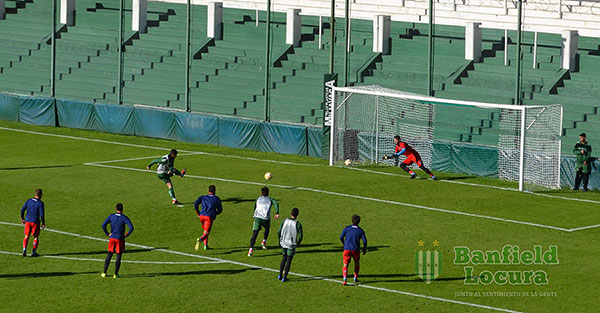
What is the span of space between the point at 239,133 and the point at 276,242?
16797mm

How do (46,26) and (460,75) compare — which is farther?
(46,26)

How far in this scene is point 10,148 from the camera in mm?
45344

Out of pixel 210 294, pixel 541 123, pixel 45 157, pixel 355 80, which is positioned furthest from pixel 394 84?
pixel 210 294

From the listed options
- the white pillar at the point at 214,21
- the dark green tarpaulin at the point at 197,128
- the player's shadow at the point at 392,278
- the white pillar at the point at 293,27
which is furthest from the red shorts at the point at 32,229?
the white pillar at the point at 214,21

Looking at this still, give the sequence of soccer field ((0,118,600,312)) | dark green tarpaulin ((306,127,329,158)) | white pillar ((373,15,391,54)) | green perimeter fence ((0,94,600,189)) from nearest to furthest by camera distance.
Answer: soccer field ((0,118,600,312)), green perimeter fence ((0,94,600,189)), dark green tarpaulin ((306,127,329,158)), white pillar ((373,15,391,54))

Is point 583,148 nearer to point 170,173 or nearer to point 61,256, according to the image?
point 170,173

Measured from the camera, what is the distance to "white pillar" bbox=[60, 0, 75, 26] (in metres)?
62.5

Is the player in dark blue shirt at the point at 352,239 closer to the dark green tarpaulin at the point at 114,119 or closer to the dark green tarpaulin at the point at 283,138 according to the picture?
the dark green tarpaulin at the point at 283,138

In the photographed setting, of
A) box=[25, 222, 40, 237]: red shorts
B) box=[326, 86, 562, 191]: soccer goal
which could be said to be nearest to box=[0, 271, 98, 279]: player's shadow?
box=[25, 222, 40, 237]: red shorts

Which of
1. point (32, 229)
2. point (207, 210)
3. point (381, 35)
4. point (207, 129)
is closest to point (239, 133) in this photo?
point (207, 129)

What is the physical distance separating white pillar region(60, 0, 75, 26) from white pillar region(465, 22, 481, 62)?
2280 centimetres

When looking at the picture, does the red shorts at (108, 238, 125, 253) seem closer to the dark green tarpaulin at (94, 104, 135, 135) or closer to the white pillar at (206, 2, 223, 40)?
the dark green tarpaulin at (94, 104, 135, 135)

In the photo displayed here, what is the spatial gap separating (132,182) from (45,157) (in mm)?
6536

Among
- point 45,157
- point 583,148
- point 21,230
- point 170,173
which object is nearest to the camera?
point 21,230
